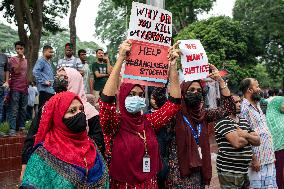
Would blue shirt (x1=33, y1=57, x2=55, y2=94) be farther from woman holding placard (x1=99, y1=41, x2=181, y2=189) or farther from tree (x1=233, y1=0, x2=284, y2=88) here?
tree (x1=233, y1=0, x2=284, y2=88)

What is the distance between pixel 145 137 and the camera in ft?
12.9

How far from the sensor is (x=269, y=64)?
33.8m

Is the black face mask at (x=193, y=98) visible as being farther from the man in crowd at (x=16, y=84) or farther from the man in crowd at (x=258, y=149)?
the man in crowd at (x=16, y=84)

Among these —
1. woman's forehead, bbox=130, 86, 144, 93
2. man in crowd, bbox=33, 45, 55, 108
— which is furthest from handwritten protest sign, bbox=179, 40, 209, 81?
man in crowd, bbox=33, 45, 55, 108

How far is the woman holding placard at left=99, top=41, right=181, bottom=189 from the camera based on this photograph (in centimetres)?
373

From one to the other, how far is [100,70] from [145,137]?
5408 millimetres

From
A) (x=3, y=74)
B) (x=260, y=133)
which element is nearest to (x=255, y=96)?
(x=260, y=133)

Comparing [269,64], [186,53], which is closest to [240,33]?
[269,64]

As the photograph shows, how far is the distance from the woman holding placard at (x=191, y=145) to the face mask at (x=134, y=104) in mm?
575

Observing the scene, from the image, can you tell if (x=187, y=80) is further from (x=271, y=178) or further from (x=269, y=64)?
(x=269, y=64)

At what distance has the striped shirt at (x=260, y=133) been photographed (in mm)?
5438

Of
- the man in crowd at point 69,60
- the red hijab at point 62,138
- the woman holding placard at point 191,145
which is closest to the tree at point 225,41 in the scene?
the man in crowd at point 69,60

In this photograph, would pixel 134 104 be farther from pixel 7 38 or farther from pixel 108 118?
pixel 7 38

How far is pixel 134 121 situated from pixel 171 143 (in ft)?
1.76
